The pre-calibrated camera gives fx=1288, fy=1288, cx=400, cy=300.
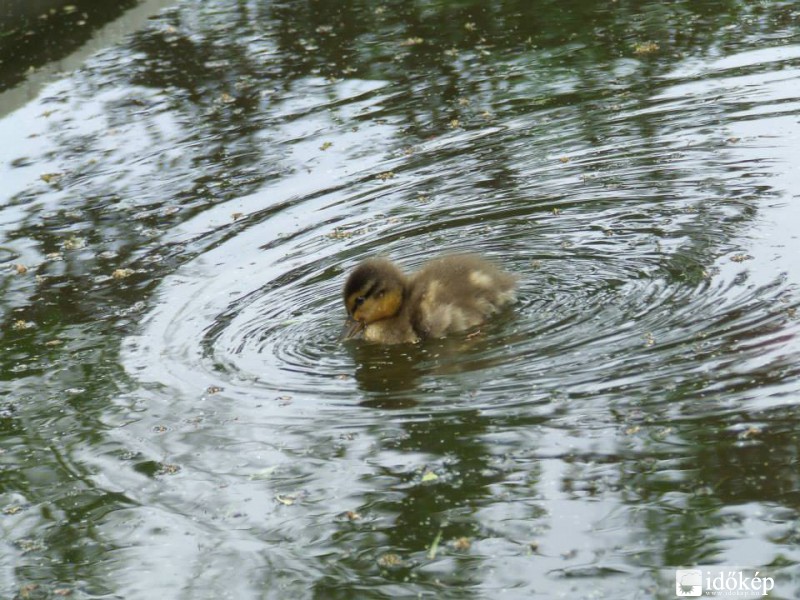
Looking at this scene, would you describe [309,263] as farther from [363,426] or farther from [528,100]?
[528,100]

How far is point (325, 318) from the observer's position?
6285 millimetres

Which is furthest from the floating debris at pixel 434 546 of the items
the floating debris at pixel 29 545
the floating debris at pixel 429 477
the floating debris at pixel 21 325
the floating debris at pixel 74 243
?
the floating debris at pixel 74 243

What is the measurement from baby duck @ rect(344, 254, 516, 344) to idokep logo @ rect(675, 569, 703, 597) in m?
2.35

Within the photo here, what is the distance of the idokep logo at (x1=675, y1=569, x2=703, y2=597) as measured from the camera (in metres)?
3.71

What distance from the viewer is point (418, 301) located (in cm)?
601

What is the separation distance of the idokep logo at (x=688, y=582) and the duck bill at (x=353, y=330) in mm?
2531

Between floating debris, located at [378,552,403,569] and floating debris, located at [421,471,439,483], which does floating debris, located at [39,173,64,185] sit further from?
floating debris, located at [378,552,403,569]

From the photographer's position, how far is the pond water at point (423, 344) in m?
4.21

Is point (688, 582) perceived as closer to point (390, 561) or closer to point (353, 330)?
point (390, 561)

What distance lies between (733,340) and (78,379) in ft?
9.61

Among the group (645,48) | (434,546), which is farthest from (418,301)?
(645,48)

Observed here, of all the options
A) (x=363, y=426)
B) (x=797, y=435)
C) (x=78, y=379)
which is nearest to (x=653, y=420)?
(x=797, y=435)

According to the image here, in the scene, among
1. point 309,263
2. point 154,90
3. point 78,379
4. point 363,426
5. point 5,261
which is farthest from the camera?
point 154,90

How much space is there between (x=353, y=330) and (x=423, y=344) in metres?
0.34
